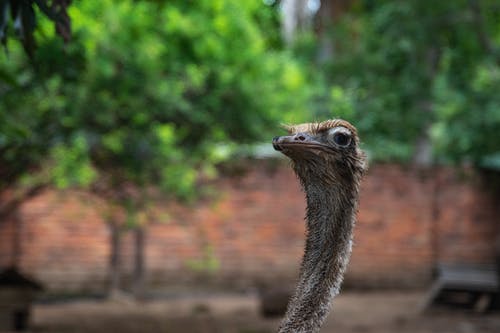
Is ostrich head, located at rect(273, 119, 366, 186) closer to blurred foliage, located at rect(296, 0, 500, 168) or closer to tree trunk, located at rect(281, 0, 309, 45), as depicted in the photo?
blurred foliage, located at rect(296, 0, 500, 168)

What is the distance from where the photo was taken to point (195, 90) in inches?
310

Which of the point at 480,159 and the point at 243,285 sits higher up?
the point at 480,159

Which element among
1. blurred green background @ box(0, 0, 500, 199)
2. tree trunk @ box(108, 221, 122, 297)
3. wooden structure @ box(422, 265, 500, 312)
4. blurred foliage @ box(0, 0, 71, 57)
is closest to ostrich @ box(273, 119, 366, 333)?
blurred foliage @ box(0, 0, 71, 57)

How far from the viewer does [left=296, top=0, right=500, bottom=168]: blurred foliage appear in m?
14.2

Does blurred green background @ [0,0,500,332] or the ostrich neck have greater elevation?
blurred green background @ [0,0,500,332]

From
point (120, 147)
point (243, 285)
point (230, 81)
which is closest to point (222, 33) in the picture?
point (230, 81)

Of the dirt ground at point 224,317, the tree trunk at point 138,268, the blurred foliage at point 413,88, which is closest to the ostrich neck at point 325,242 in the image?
the dirt ground at point 224,317

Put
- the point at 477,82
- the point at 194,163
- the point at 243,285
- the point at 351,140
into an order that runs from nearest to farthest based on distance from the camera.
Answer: the point at 351,140 < the point at 194,163 < the point at 243,285 < the point at 477,82

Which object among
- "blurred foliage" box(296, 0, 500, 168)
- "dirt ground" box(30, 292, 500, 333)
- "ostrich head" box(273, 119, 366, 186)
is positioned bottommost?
"dirt ground" box(30, 292, 500, 333)

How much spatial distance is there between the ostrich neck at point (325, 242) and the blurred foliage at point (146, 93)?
433 centimetres

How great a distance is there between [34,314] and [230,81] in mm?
5461

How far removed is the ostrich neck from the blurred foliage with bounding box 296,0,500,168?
10.8 metres

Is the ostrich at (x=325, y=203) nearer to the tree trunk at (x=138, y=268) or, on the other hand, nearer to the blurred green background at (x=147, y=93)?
the blurred green background at (x=147, y=93)

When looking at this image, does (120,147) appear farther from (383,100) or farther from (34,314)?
(383,100)
